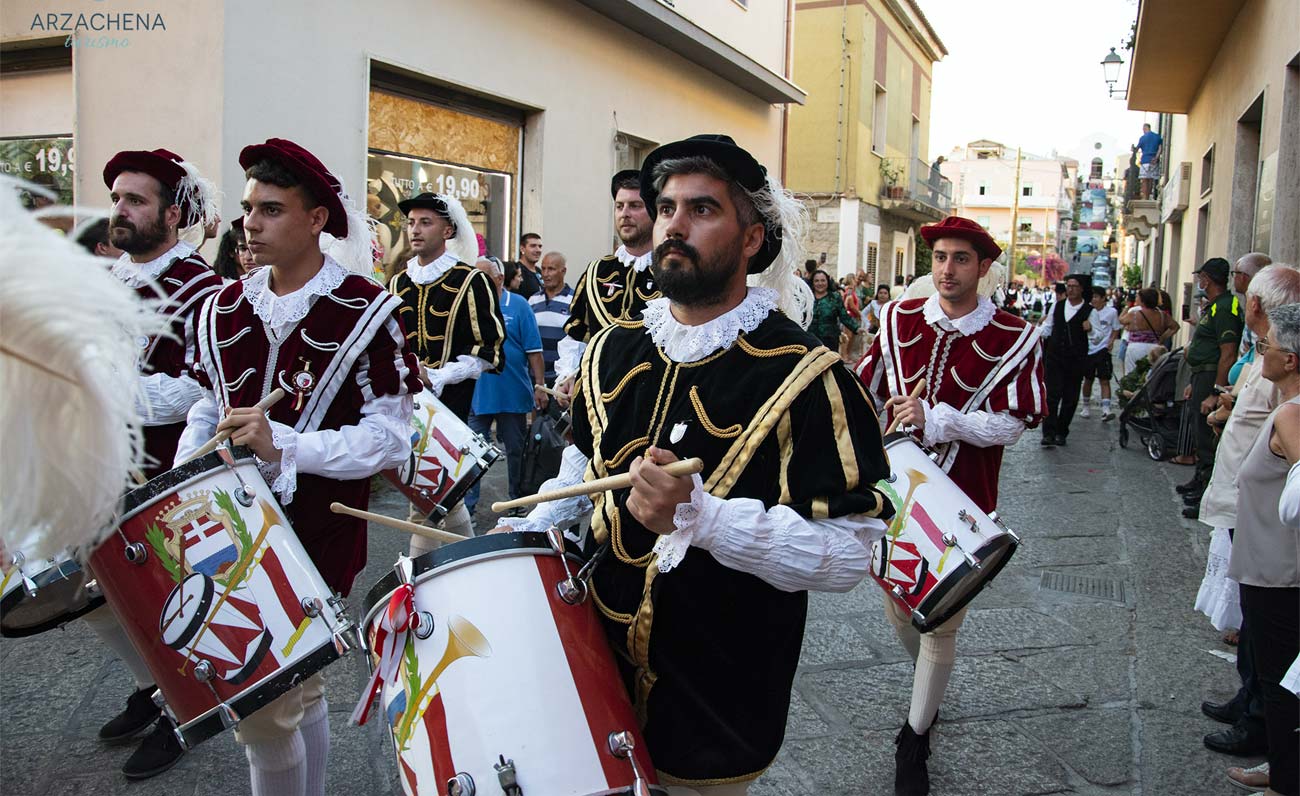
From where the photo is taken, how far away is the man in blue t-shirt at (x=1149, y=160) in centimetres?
2341

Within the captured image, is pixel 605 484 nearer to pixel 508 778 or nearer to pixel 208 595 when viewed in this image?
pixel 508 778

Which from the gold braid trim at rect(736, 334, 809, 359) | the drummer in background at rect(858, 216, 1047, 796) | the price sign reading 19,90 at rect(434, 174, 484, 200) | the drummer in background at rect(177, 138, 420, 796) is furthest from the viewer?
the price sign reading 19,90 at rect(434, 174, 484, 200)

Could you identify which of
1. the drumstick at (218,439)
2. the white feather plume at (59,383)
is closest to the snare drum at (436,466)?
the drumstick at (218,439)

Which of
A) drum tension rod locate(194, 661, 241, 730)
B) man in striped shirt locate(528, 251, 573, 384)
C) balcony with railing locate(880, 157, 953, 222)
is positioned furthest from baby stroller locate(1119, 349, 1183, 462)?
balcony with railing locate(880, 157, 953, 222)

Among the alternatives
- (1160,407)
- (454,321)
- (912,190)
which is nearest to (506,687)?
(454,321)

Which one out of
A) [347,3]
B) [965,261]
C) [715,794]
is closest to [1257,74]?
[965,261]

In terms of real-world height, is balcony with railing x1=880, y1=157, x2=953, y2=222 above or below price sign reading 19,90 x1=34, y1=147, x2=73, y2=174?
above

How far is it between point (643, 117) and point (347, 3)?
5587 mm

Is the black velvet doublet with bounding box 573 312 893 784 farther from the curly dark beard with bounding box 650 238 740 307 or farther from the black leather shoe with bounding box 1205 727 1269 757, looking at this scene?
the black leather shoe with bounding box 1205 727 1269 757

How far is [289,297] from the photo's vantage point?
10.2 ft

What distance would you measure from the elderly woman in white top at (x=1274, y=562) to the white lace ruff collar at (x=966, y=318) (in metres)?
0.99

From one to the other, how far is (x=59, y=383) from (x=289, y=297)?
6.79ft

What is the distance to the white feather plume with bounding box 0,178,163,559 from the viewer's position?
105cm

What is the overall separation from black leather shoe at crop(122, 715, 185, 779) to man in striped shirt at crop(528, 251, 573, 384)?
4984 millimetres
